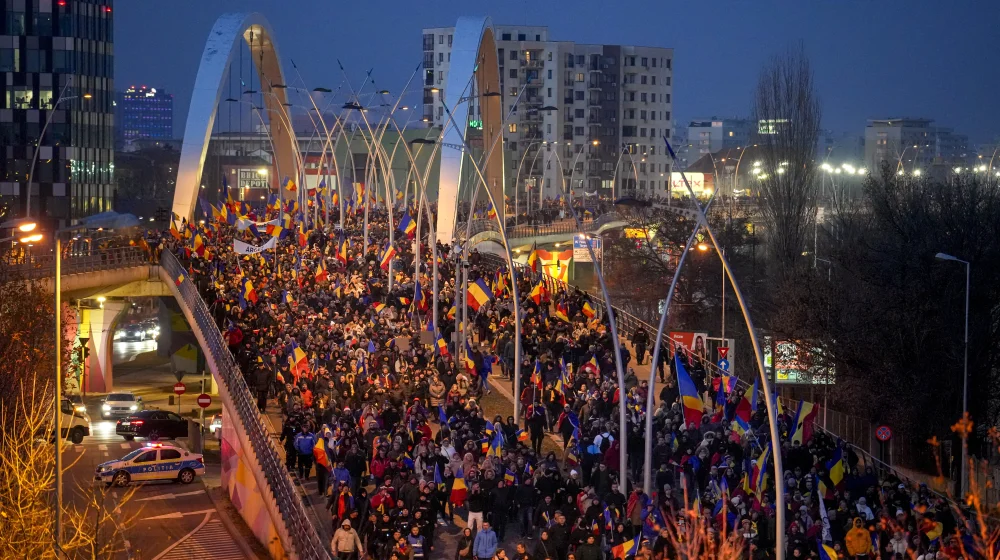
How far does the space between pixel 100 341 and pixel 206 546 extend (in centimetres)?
2771

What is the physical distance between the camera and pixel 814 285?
3694cm

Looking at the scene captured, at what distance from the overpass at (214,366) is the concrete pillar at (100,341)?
0.12 ft

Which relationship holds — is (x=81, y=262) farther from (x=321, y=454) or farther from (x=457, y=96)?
(x=321, y=454)

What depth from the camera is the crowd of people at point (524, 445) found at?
57.6 feet

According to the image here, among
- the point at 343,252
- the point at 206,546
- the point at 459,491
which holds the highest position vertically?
the point at 343,252

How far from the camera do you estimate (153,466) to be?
99.4ft

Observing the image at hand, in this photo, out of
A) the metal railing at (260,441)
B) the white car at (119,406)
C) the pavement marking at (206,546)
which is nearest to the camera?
the metal railing at (260,441)

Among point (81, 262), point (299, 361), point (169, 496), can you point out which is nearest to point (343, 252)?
point (81, 262)

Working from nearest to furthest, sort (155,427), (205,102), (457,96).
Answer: (155,427) < (457,96) < (205,102)

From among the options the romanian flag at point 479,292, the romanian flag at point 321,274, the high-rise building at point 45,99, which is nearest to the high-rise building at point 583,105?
the high-rise building at point 45,99

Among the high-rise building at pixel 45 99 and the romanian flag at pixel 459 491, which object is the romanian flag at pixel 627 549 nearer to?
the romanian flag at pixel 459 491

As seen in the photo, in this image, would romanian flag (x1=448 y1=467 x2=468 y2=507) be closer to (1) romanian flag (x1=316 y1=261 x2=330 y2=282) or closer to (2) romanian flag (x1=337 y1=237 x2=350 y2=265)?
(1) romanian flag (x1=316 y1=261 x2=330 y2=282)

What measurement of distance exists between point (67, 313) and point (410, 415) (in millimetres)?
24026

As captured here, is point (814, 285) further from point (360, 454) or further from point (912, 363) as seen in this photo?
point (360, 454)
